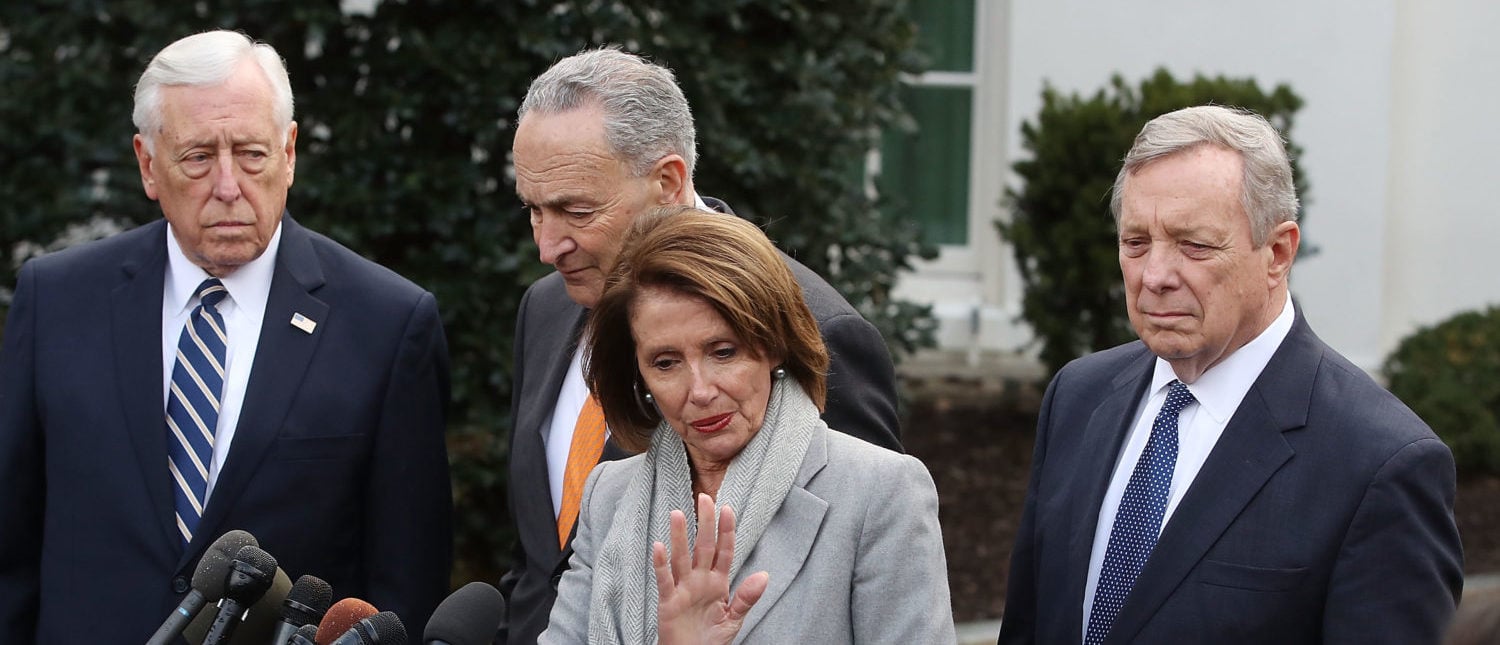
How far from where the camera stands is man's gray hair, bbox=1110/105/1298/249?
3174 millimetres

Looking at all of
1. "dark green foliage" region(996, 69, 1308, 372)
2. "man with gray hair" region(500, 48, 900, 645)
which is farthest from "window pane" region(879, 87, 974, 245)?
"man with gray hair" region(500, 48, 900, 645)

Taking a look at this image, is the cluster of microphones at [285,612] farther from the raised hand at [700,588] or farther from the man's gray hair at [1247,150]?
the man's gray hair at [1247,150]

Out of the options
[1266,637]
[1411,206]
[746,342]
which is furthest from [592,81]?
[1411,206]

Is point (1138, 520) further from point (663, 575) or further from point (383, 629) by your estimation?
point (383, 629)

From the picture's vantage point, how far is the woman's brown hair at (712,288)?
118 inches

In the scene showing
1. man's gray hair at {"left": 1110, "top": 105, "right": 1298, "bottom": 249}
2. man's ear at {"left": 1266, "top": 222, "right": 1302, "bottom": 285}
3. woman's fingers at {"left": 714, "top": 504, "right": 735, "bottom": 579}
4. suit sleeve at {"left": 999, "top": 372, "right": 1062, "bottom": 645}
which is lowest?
suit sleeve at {"left": 999, "top": 372, "right": 1062, "bottom": 645}

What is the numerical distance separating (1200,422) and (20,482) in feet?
8.22

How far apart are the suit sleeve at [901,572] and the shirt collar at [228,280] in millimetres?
1692

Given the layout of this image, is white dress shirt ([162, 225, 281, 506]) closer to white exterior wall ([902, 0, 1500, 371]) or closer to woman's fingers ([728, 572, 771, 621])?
woman's fingers ([728, 572, 771, 621])

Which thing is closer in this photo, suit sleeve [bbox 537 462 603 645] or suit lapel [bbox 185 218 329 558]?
suit sleeve [bbox 537 462 603 645]

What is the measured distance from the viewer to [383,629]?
2.61m

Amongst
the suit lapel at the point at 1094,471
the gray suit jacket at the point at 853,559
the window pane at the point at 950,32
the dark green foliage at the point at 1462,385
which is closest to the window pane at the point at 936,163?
the window pane at the point at 950,32

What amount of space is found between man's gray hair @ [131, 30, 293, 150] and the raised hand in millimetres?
1735

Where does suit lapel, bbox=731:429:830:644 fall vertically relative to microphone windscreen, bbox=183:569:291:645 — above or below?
above
